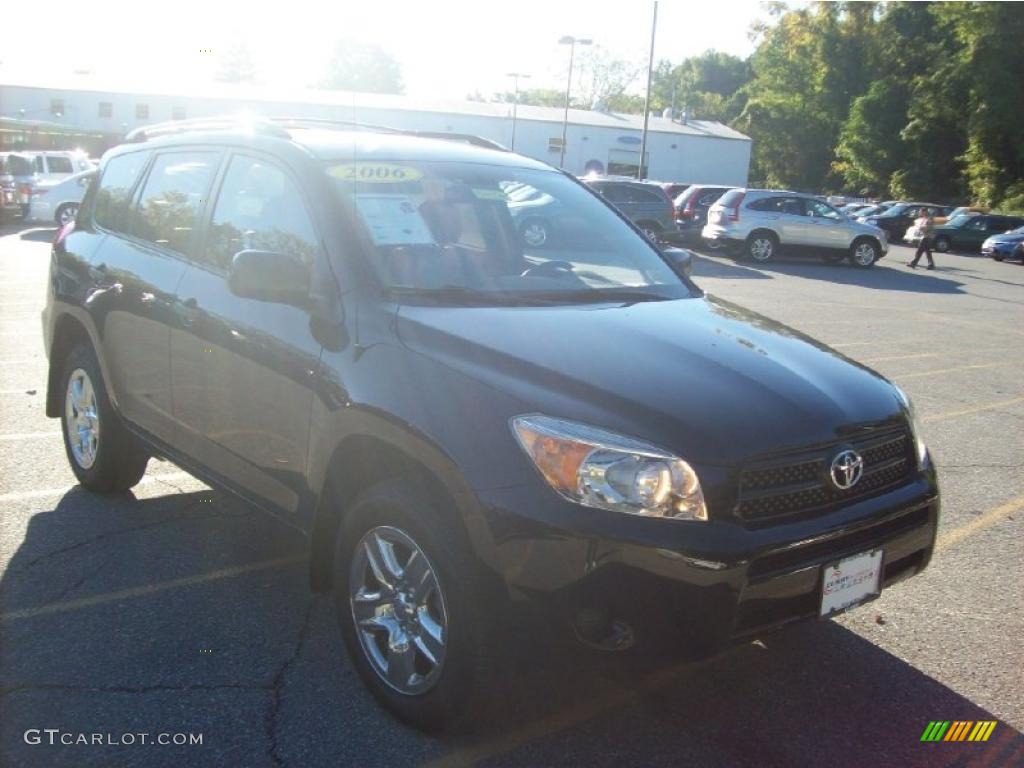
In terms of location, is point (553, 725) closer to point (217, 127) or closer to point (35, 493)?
point (217, 127)

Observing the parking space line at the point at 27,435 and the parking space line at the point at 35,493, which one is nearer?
the parking space line at the point at 35,493

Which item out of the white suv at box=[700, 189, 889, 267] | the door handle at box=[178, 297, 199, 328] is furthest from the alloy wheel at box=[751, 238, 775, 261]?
the door handle at box=[178, 297, 199, 328]

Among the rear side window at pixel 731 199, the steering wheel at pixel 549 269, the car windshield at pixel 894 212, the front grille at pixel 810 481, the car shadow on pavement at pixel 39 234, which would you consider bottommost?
the car shadow on pavement at pixel 39 234

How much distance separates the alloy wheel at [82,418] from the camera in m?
4.95

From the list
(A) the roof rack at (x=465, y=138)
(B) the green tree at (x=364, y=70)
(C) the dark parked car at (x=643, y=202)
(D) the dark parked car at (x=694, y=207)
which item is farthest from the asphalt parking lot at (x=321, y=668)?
(B) the green tree at (x=364, y=70)

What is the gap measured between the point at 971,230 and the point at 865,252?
13.3 m

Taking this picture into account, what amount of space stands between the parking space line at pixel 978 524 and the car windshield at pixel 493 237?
1985 mm

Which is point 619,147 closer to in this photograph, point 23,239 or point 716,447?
point 23,239

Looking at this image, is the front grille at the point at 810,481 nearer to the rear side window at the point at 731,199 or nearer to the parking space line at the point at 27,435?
the parking space line at the point at 27,435

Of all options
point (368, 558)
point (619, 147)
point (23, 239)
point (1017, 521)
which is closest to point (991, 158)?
point (619, 147)

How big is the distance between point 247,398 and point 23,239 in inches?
744

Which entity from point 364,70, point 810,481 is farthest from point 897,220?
point 364,70

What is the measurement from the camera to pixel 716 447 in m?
2.72

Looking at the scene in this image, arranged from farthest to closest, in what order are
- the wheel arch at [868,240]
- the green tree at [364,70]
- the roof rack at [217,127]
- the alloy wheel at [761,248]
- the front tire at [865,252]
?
the green tree at [364,70], the front tire at [865,252], the wheel arch at [868,240], the alloy wheel at [761,248], the roof rack at [217,127]
